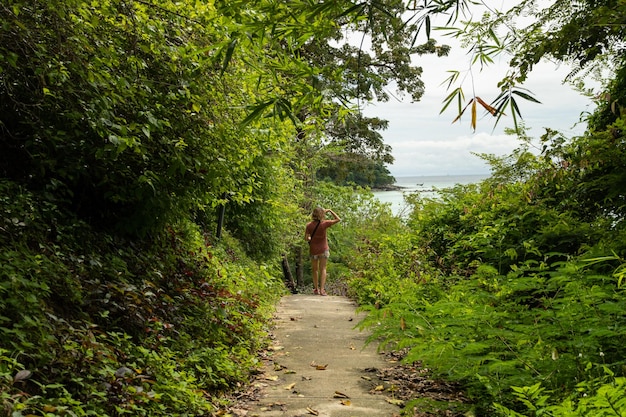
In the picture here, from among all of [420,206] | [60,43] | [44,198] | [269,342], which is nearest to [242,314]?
[269,342]

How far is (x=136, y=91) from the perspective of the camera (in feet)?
15.3

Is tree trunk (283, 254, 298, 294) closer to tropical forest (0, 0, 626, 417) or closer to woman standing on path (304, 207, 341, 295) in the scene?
woman standing on path (304, 207, 341, 295)

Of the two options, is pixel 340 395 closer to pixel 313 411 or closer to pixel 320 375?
pixel 313 411

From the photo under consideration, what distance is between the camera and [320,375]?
17.2 ft

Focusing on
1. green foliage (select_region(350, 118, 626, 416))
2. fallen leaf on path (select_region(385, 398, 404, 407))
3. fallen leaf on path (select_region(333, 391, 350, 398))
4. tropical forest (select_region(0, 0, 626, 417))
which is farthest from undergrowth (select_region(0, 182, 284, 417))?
green foliage (select_region(350, 118, 626, 416))

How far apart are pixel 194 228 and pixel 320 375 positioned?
3804 mm

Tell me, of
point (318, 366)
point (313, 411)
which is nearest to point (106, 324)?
point (313, 411)

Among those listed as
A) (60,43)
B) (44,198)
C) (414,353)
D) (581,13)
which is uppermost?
(581,13)

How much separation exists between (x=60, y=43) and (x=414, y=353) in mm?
3958

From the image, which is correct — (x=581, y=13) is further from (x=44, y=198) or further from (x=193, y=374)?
(x=44, y=198)

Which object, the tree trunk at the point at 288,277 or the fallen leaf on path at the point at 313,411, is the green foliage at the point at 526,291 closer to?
the fallen leaf on path at the point at 313,411

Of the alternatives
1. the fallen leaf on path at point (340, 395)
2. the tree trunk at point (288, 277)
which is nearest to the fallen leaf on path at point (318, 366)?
the fallen leaf on path at point (340, 395)

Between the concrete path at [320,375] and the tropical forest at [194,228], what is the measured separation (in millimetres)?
281

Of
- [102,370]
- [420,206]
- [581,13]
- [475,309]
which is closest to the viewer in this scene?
[102,370]
